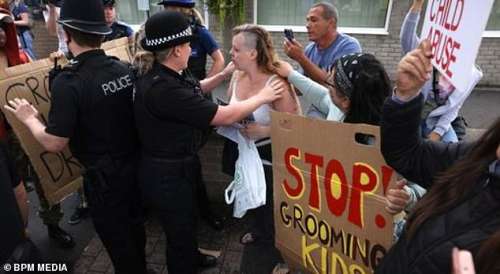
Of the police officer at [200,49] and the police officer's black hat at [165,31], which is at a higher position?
the police officer's black hat at [165,31]

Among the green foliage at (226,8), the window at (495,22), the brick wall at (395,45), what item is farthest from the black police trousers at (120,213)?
the window at (495,22)

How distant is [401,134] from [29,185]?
3.79 m

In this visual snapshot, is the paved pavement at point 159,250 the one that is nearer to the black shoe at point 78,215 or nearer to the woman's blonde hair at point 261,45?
→ the black shoe at point 78,215

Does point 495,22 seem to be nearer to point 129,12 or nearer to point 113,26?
point 113,26

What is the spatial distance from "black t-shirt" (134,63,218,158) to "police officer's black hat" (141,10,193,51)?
0.12 m

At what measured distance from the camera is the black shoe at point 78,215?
3402 millimetres

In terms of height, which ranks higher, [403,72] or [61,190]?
[403,72]

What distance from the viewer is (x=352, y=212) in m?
1.65

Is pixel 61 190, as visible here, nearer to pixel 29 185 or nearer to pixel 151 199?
pixel 151 199

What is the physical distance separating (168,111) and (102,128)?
1.41 feet

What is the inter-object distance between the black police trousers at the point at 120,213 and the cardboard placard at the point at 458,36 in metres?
1.75

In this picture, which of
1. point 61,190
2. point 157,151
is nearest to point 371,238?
point 157,151

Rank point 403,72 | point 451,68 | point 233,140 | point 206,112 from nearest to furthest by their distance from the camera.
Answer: point 451,68 → point 403,72 → point 206,112 → point 233,140

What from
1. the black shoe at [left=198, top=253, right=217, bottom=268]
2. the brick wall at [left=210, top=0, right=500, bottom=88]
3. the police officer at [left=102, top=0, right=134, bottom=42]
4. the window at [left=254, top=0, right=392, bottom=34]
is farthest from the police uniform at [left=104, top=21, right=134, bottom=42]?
the window at [left=254, top=0, right=392, bottom=34]
